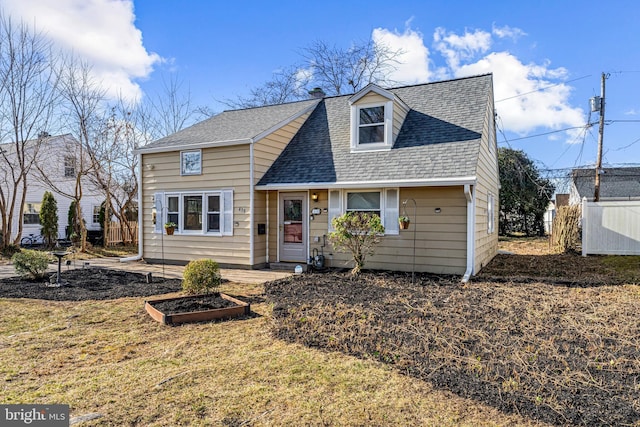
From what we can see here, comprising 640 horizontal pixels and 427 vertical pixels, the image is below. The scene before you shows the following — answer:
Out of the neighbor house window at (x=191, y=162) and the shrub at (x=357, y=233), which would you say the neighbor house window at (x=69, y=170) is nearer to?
the neighbor house window at (x=191, y=162)

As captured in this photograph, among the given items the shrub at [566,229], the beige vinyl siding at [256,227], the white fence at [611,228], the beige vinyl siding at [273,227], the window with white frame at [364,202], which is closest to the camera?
the window with white frame at [364,202]

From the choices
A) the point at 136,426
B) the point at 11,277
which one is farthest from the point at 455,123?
the point at 11,277

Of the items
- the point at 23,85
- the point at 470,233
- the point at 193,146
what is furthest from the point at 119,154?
the point at 470,233

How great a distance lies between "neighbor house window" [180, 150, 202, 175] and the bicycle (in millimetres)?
12073

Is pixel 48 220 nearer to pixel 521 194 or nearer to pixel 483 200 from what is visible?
pixel 483 200

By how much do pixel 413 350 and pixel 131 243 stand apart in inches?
649

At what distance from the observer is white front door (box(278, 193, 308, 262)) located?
10161 mm

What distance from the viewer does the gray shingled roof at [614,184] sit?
76.3 ft

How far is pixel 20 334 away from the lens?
15.5ft

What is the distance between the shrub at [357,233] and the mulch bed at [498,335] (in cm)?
104

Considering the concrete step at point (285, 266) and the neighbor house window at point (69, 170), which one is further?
the neighbor house window at point (69, 170)

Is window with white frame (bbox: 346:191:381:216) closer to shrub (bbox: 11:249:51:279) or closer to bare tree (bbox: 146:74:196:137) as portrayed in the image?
shrub (bbox: 11:249:51:279)

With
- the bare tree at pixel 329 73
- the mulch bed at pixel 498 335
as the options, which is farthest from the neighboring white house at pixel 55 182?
the mulch bed at pixel 498 335

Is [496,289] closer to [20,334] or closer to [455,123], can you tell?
[455,123]
